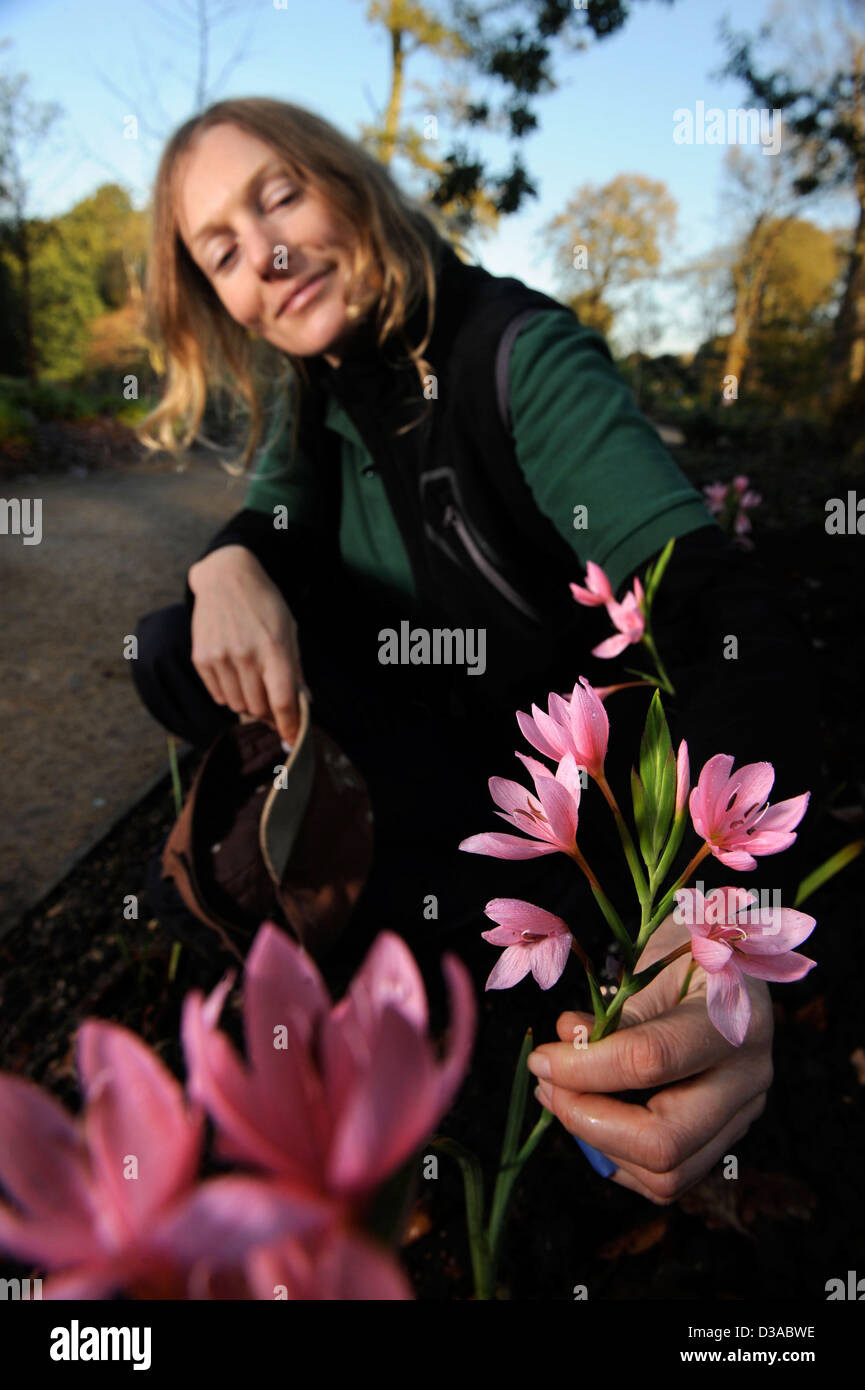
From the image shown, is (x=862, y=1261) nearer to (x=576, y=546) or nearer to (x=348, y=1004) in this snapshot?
(x=576, y=546)

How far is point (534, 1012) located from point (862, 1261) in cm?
64

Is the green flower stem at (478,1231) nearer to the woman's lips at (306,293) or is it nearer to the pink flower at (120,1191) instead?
the pink flower at (120,1191)

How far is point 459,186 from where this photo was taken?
229 inches

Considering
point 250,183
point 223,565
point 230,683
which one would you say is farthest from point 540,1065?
point 250,183

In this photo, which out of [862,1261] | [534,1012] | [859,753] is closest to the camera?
[862,1261]

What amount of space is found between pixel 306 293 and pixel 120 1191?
2.21 metres

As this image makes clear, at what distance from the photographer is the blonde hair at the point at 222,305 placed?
203 cm

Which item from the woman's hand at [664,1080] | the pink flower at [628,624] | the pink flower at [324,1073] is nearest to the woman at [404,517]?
the pink flower at [628,624]

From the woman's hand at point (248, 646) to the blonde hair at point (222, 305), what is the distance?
0.73 m

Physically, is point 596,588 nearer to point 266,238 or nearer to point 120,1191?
point 120,1191

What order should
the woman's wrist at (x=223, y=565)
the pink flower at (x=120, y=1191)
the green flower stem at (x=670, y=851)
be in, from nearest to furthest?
1. the pink flower at (x=120, y=1191)
2. the green flower stem at (x=670, y=851)
3. the woman's wrist at (x=223, y=565)

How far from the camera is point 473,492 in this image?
1841mm

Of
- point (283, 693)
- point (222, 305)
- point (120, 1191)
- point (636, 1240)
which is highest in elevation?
point (222, 305)
